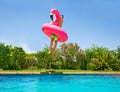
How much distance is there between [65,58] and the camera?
23016mm

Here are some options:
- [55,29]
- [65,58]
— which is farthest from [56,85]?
[65,58]

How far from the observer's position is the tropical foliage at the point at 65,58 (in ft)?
67.6

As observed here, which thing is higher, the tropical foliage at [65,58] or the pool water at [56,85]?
the tropical foliage at [65,58]

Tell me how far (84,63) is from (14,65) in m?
7.05

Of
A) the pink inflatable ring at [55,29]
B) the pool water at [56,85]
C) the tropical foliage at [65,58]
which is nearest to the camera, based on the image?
the pink inflatable ring at [55,29]

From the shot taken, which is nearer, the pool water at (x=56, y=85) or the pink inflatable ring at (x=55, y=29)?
the pink inflatable ring at (x=55, y=29)

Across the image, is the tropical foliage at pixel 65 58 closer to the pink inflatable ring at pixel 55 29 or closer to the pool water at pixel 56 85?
the pool water at pixel 56 85

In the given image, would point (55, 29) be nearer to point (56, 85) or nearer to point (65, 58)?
point (56, 85)

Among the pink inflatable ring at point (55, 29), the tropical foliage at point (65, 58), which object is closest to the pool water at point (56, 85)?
the pink inflatable ring at point (55, 29)

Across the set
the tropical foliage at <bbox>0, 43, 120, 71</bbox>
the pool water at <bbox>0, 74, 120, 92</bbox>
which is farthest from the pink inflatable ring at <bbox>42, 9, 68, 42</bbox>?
the tropical foliage at <bbox>0, 43, 120, 71</bbox>

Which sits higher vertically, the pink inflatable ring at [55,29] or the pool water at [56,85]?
the pink inflatable ring at [55,29]

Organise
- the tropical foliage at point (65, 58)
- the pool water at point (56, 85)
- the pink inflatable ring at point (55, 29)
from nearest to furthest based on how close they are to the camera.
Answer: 1. the pink inflatable ring at point (55, 29)
2. the pool water at point (56, 85)
3. the tropical foliage at point (65, 58)

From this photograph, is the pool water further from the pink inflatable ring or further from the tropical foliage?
the tropical foliage

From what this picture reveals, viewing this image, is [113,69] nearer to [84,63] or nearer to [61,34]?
[84,63]
